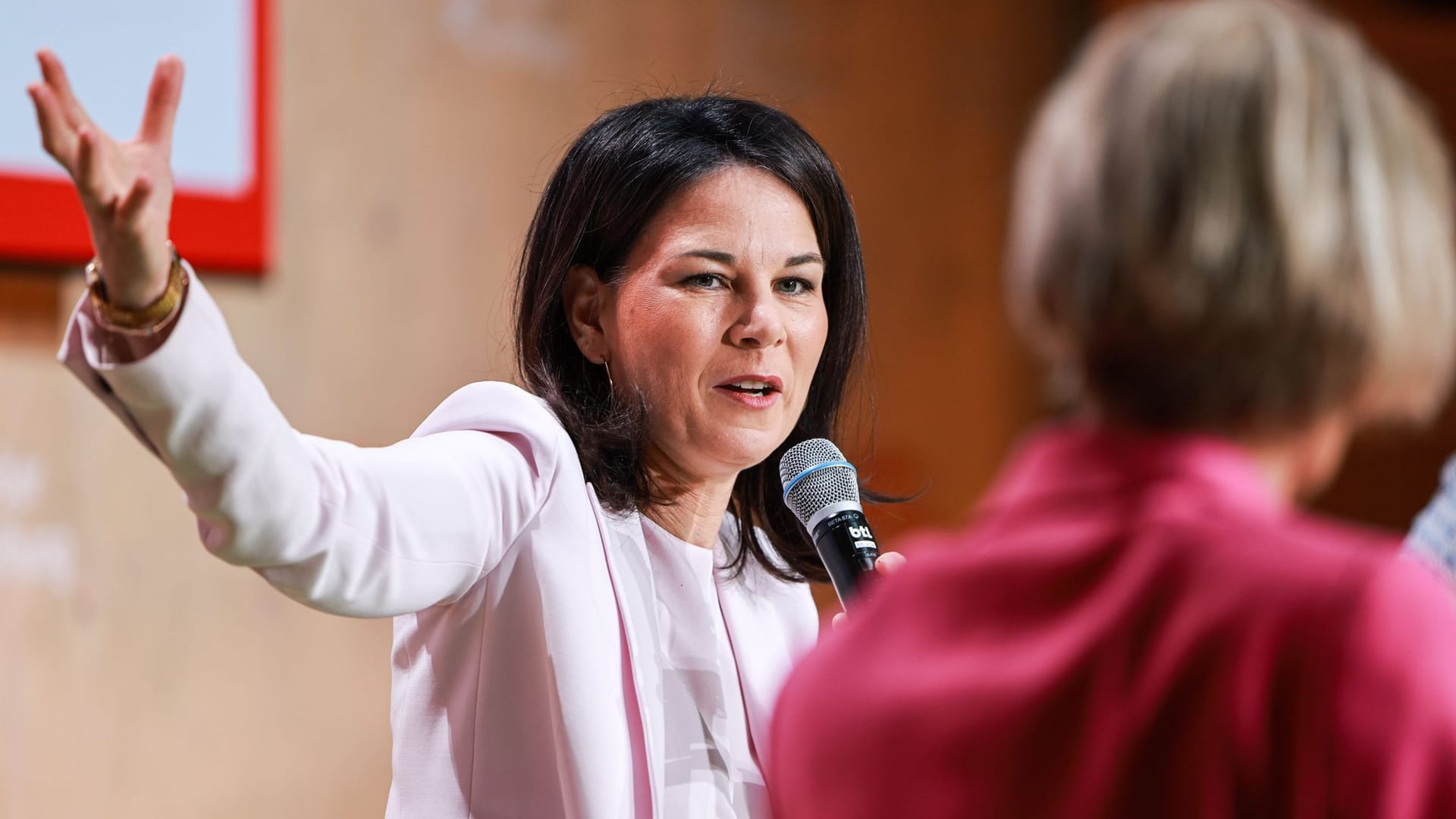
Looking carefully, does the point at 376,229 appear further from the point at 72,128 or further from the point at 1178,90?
the point at 1178,90

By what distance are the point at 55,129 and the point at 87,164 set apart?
0.03 m

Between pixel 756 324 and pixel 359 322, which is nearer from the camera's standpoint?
pixel 756 324

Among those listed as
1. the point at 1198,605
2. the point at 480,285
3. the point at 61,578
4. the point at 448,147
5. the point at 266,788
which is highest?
the point at 1198,605

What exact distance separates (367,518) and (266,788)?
217 cm

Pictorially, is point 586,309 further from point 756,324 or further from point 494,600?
point 494,600

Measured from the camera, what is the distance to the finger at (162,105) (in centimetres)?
102

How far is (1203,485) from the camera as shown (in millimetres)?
702

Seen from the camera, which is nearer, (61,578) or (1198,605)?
(1198,605)

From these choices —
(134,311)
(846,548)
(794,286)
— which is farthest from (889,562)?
(134,311)

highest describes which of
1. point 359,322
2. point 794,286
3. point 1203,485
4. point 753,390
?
point 1203,485

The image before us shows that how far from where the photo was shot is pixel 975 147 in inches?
179

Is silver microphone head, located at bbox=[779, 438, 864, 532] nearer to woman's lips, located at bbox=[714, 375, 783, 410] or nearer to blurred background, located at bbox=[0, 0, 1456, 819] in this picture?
woman's lips, located at bbox=[714, 375, 783, 410]

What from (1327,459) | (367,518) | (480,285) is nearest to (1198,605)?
(1327,459)

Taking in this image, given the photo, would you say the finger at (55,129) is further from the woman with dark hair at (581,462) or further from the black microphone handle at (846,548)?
the black microphone handle at (846,548)
